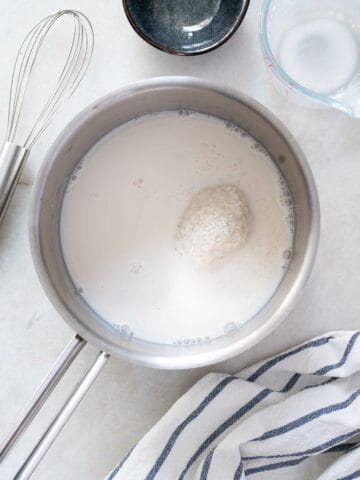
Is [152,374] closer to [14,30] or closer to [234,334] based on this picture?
[234,334]

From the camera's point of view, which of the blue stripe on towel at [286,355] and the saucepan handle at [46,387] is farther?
the blue stripe on towel at [286,355]

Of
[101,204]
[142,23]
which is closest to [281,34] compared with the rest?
[142,23]

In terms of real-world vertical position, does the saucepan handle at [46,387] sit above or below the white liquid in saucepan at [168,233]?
below

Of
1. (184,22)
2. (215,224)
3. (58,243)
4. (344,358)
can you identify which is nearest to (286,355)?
(344,358)

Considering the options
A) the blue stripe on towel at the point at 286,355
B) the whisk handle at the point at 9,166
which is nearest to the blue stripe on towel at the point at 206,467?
the blue stripe on towel at the point at 286,355

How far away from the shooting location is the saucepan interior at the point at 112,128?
67cm

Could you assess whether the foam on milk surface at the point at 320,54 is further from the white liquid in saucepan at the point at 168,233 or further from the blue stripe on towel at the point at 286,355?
the blue stripe on towel at the point at 286,355

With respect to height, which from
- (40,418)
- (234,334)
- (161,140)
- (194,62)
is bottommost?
(40,418)

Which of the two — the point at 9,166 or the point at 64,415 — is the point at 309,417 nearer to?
the point at 64,415

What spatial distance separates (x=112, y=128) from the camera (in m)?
0.73

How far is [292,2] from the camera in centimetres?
75

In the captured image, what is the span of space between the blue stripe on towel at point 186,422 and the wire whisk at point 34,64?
0.35 metres

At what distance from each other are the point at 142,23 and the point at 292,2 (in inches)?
6.8

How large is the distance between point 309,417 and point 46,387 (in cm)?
30
